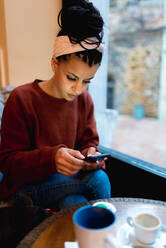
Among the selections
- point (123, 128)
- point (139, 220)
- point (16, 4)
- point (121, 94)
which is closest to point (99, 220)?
point (139, 220)

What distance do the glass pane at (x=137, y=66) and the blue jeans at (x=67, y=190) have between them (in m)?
5.56

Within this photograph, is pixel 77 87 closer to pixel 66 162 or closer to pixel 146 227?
pixel 66 162

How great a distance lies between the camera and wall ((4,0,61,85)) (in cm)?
174

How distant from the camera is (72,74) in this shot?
2.99 feet

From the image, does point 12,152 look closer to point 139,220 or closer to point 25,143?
point 25,143

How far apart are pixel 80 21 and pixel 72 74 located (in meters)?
0.19

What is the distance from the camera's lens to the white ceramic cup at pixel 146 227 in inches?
22.3

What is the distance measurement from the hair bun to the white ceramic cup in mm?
638

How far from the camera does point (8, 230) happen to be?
666 millimetres

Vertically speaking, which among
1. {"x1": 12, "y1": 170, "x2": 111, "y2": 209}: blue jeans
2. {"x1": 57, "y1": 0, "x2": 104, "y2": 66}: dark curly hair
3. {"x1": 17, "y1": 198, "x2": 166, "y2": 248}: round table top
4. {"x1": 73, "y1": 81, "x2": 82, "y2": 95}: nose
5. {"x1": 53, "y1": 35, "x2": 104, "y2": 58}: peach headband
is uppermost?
{"x1": 57, "y1": 0, "x2": 104, "y2": 66}: dark curly hair

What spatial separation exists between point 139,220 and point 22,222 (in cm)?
34

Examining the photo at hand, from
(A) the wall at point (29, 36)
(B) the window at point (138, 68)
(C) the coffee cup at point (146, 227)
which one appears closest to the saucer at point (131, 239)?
(C) the coffee cup at point (146, 227)

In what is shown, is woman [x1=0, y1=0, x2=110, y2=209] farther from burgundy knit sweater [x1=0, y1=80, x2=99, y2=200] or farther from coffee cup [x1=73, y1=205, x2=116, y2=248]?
coffee cup [x1=73, y1=205, x2=116, y2=248]

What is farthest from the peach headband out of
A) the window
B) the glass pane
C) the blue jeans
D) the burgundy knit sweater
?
the glass pane
